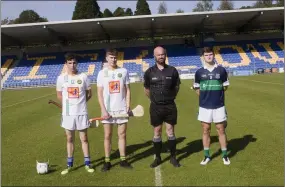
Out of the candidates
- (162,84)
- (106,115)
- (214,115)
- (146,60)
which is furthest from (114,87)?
(146,60)

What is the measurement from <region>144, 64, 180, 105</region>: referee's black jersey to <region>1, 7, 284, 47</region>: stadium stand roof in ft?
97.2

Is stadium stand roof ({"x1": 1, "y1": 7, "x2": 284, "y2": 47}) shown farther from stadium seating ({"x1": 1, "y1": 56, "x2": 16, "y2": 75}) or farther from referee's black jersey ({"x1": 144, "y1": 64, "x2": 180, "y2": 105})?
referee's black jersey ({"x1": 144, "y1": 64, "x2": 180, "y2": 105})

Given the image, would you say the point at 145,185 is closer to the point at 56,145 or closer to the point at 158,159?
the point at 158,159

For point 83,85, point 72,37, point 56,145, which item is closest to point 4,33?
point 72,37

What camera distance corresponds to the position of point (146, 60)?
41719 millimetres

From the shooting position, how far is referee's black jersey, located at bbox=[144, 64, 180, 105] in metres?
6.12

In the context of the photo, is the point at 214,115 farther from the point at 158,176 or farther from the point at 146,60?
the point at 146,60

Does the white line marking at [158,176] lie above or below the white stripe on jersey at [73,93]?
below

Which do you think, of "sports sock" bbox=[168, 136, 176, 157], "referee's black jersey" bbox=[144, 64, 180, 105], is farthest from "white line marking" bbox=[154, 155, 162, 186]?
"referee's black jersey" bbox=[144, 64, 180, 105]

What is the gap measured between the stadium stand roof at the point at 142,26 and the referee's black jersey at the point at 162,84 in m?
29.6

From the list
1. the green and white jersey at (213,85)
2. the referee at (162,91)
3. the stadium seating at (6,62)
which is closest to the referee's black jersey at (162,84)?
A: the referee at (162,91)

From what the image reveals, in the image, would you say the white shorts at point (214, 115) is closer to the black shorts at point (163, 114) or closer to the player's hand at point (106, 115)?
the black shorts at point (163, 114)

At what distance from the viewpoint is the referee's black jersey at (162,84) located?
612 cm

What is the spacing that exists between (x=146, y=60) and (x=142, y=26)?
4.52 m
